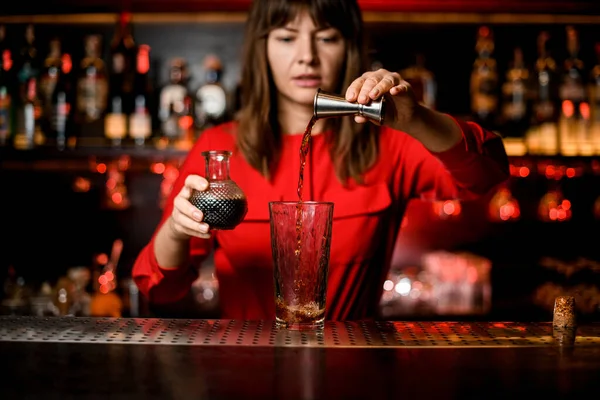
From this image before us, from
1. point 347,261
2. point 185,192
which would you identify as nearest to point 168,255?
point 185,192

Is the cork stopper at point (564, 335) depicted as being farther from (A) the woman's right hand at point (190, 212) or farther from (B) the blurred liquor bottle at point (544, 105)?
(B) the blurred liquor bottle at point (544, 105)

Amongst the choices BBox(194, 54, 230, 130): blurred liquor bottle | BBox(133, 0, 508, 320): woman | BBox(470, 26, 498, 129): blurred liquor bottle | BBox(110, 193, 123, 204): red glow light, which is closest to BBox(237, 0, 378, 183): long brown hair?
BBox(133, 0, 508, 320): woman

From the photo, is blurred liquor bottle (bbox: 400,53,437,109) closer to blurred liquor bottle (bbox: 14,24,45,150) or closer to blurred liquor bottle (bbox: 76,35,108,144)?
blurred liquor bottle (bbox: 76,35,108,144)

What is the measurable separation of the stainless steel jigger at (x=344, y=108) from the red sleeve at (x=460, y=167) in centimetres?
36

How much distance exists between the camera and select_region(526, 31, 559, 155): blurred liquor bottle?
301cm

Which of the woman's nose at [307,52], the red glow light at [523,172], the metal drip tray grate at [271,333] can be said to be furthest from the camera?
the red glow light at [523,172]

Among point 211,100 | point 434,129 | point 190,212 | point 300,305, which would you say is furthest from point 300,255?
point 211,100

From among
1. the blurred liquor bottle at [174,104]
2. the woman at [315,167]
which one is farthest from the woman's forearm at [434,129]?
the blurred liquor bottle at [174,104]

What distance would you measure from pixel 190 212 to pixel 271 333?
247mm

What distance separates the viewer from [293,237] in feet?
3.96

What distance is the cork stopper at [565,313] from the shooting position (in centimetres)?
128

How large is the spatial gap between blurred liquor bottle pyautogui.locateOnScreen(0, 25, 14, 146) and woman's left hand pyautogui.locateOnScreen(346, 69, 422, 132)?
6.40ft

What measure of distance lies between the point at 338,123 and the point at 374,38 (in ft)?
4.58

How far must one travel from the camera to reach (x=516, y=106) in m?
3.04
